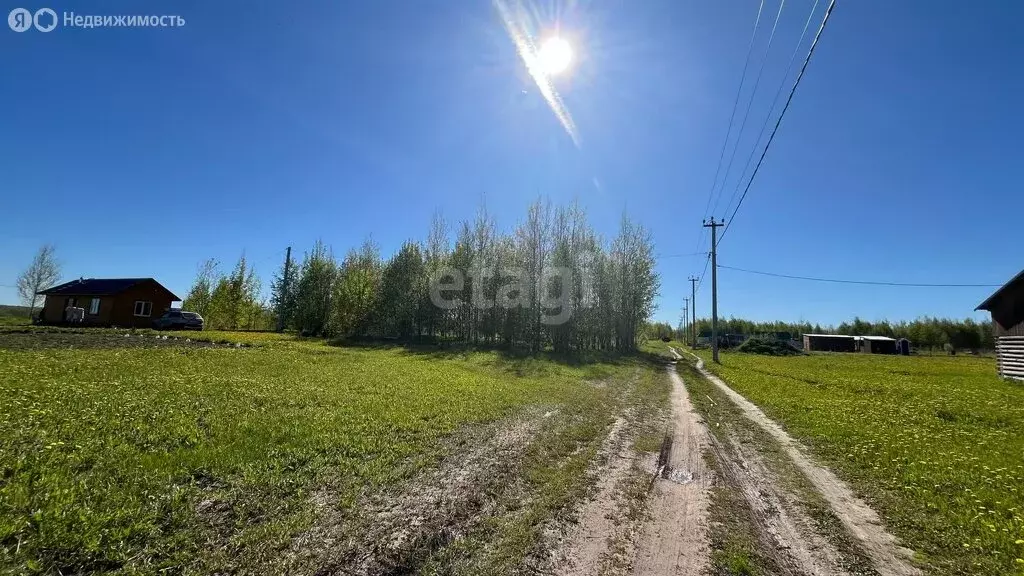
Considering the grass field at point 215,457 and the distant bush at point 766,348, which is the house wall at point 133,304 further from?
the distant bush at point 766,348

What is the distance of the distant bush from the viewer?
5069cm

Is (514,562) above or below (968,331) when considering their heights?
below

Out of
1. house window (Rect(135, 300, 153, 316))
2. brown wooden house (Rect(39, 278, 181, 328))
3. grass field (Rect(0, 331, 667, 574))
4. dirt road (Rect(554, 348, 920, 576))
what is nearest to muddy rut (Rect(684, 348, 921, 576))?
dirt road (Rect(554, 348, 920, 576))

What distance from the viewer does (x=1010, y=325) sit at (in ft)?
78.0

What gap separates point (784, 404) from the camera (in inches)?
521

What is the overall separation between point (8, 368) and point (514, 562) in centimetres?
1472

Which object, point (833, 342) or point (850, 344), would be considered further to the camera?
point (833, 342)

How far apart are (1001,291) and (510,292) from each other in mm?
33028

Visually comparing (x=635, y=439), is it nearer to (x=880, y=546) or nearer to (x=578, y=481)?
(x=578, y=481)

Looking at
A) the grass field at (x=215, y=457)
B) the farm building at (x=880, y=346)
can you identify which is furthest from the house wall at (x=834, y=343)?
the grass field at (x=215, y=457)

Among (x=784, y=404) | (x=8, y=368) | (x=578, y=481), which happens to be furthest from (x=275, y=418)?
(x=784, y=404)

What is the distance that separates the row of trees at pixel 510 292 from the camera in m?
35.1

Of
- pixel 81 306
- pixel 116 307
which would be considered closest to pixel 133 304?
pixel 116 307

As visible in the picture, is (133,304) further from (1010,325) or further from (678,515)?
(1010,325)
